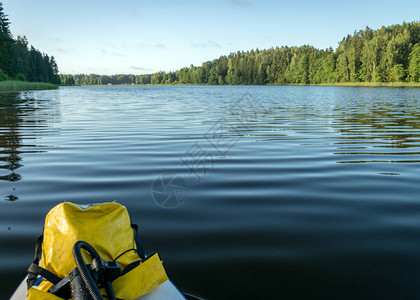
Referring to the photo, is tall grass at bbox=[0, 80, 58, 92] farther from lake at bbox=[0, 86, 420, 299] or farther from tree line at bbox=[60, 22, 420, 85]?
tree line at bbox=[60, 22, 420, 85]

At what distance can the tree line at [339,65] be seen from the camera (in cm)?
9306

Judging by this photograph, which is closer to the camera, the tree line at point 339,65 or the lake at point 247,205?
the lake at point 247,205

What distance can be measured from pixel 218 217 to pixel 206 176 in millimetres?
2117

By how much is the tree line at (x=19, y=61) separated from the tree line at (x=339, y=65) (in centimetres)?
7342

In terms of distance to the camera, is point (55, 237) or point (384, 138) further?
point (384, 138)

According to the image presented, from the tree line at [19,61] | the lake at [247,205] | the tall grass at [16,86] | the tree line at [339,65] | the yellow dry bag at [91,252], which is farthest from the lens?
the tree line at [339,65]

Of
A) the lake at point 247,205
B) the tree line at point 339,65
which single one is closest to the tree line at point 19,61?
the lake at point 247,205

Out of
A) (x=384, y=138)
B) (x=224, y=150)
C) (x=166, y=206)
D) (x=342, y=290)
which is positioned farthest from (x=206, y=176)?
(x=384, y=138)

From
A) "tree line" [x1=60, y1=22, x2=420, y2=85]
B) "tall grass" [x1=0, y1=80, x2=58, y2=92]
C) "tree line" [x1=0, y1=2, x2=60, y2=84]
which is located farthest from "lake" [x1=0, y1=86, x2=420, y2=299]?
"tree line" [x1=60, y1=22, x2=420, y2=85]

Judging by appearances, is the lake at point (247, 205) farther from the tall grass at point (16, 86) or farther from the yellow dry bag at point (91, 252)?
the tall grass at point (16, 86)

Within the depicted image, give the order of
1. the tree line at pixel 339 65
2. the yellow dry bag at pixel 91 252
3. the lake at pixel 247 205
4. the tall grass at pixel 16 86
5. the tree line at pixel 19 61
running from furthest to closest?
the tree line at pixel 339 65 < the tree line at pixel 19 61 < the tall grass at pixel 16 86 < the lake at pixel 247 205 < the yellow dry bag at pixel 91 252

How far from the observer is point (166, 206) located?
4852mm

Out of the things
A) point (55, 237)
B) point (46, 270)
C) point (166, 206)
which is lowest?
point (166, 206)

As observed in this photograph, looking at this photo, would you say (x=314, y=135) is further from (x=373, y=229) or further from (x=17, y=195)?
(x=17, y=195)
